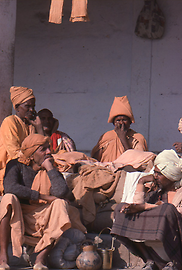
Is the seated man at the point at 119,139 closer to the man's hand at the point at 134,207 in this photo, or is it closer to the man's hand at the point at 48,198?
the man's hand at the point at 48,198

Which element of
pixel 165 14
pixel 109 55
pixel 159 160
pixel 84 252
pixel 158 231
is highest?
pixel 165 14

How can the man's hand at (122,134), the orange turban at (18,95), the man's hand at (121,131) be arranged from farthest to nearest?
the man's hand at (121,131) → the man's hand at (122,134) → the orange turban at (18,95)

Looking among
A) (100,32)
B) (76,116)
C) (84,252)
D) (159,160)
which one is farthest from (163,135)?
(84,252)

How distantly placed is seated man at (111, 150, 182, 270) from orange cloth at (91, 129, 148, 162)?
7.14ft

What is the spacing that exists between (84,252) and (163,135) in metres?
4.41

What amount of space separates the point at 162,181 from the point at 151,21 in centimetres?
448

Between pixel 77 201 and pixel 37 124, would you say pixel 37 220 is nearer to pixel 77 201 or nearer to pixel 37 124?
pixel 77 201

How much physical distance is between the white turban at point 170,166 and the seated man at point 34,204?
3.45 ft

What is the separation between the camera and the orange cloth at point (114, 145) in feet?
23.2

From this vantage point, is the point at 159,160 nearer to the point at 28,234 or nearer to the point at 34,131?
the point at 28,234

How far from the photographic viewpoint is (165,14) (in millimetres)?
8695

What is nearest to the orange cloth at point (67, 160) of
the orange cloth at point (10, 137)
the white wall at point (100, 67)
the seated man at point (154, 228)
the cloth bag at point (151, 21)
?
the orange cloth at point (10, 137)

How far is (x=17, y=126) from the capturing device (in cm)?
626

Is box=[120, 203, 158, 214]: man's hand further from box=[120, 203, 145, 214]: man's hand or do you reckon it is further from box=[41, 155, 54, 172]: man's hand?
box=[41, 155, 54, 172]: man's hand
